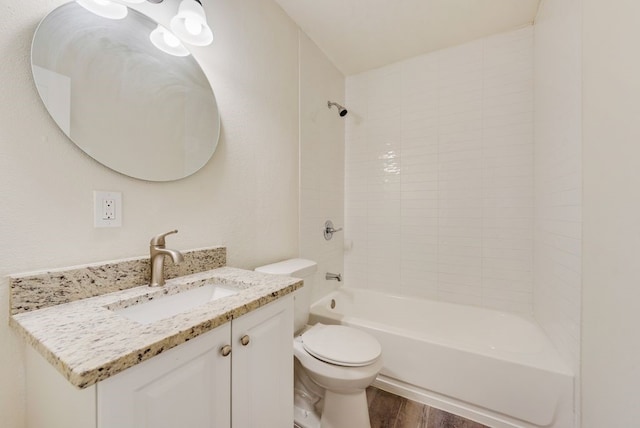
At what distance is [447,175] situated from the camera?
2.10 meters

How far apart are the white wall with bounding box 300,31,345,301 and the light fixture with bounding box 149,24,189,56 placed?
3.05 ft

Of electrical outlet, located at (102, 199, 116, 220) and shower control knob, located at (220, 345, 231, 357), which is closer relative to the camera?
shower control knob, located at (220, 345, 231, 357)

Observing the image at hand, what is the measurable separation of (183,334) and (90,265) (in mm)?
491

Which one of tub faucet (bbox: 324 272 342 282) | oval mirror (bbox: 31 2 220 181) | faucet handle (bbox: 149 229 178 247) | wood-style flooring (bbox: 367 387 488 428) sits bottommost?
wood-style flooring (bbox: 367 387 488 428)

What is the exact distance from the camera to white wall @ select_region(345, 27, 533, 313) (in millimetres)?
1877

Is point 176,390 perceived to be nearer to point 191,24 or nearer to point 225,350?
point 225,350

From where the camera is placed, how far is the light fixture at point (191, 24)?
39.9 inches

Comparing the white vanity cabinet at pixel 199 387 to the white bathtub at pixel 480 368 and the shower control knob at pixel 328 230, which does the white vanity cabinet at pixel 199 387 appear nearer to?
the white bathtub at pixel 480 368

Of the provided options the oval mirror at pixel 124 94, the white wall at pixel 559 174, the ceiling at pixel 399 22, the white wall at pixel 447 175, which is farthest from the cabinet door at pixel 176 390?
the ceiling at pixel 399 22

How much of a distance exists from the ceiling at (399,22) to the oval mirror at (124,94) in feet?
3.49

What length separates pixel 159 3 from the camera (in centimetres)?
102

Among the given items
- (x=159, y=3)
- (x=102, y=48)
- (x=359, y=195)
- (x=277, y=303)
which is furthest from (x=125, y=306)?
(x=359, y=195)

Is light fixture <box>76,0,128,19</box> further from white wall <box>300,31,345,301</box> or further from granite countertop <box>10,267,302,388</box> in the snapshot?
white wall <box>300,31,345,301</box>

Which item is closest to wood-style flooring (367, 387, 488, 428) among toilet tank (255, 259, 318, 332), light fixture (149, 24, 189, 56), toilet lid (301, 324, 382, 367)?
toilet lid (301, 324, 382, 367)
